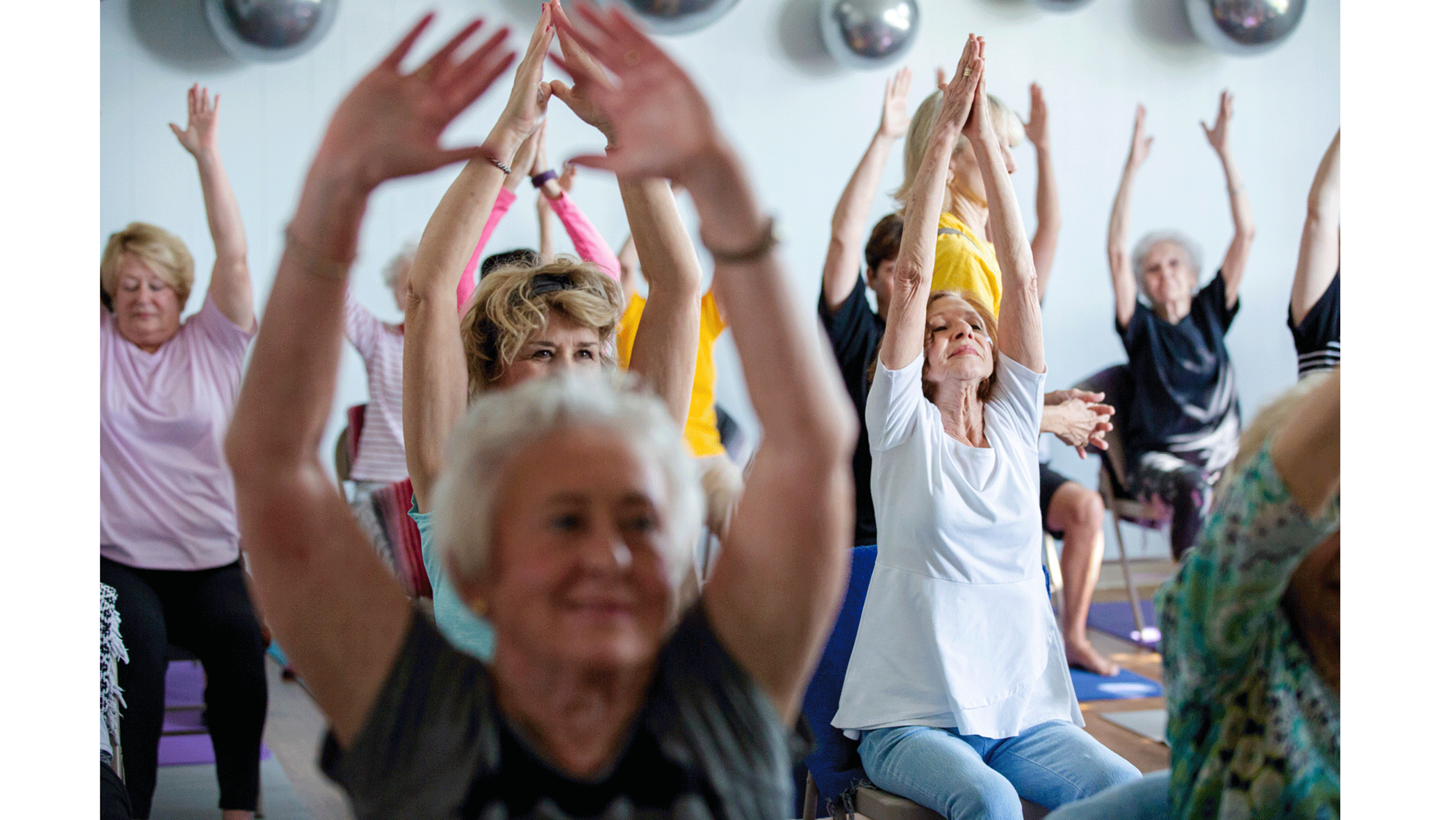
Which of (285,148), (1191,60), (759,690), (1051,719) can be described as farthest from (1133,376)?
(759,690)

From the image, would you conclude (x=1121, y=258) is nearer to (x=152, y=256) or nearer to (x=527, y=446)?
(x=152, y=256)

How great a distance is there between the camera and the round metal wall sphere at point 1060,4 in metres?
4.03

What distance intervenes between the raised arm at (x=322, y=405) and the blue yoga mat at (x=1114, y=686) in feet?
10.0

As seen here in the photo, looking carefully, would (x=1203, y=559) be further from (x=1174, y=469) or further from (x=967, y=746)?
(x=1174, y=469)

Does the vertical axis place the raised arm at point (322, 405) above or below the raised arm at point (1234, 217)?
below

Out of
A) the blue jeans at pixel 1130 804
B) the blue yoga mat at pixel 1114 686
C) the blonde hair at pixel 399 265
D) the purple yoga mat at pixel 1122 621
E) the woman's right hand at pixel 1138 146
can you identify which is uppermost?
the woman's right hand at pixel 1138 146

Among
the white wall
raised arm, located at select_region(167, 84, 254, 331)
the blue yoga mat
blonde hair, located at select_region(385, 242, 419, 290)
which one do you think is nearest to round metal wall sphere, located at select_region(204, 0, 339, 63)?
the white wall

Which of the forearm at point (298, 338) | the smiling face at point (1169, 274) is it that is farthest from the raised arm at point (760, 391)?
the smiling face at point (1169, 274)

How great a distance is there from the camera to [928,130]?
2414 mm

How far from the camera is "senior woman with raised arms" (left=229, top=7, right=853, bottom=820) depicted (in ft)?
3.09

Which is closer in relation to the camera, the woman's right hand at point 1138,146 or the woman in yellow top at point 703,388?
the woman in yellow top at point 703,388

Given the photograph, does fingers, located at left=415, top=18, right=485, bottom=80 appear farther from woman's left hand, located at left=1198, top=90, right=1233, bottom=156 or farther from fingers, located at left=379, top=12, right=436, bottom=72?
woman's left hand, located at left=1198, top=90, right=1233, bottom=156

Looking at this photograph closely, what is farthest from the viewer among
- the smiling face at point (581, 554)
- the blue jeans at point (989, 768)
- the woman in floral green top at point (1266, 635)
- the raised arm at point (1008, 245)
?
the raised arm at point (1008, 245)

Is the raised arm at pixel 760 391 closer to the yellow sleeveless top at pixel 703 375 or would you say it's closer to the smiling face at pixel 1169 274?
the yellow sleeveless top at pixel 703 375
